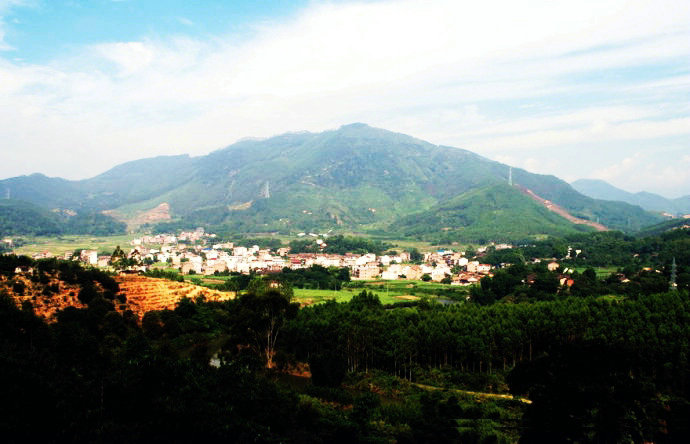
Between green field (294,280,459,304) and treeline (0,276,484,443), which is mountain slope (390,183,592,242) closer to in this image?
green field (294,280,459,304)

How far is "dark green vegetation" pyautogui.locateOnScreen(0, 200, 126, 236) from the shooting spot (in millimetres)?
131375

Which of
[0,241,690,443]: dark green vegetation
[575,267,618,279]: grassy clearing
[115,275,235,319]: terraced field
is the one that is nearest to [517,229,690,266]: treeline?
[575,267,618,279]: grassy clearing

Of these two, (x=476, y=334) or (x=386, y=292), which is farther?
(x=386, y=292)

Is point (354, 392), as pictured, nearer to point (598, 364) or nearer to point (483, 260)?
point (598, 364)

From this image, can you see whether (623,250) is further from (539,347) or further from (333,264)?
(539,347)

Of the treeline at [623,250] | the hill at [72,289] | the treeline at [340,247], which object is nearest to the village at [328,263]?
the treeline at [340,247]

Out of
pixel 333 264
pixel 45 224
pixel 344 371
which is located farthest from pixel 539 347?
pixel 45 224

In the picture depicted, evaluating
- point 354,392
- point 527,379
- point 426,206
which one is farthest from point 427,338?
point 426,206

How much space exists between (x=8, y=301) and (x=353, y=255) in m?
68.7

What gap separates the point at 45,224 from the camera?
140 meters

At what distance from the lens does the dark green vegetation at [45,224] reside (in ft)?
431

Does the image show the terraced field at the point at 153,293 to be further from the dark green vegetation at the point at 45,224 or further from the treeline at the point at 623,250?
the dark green vegetation at the point at 45,224

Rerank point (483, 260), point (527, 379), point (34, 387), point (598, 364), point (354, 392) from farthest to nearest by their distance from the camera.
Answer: point (483, 260) → point (354, 392) → point (527, 379) → point (598, 364) → point (34, 387)

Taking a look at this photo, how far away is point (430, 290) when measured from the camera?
53.9 meters
